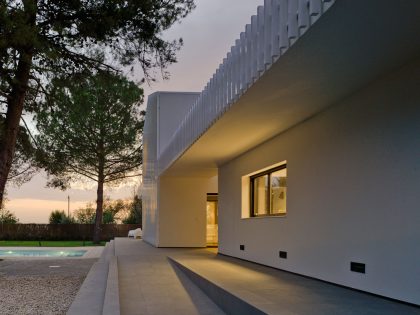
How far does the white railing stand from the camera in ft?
13.8

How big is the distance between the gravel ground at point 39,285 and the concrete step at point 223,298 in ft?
6.35

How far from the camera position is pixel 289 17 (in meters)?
4.45

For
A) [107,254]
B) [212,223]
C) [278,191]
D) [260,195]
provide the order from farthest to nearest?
[212,223] < [107,254] < [260,195] < [278,191]

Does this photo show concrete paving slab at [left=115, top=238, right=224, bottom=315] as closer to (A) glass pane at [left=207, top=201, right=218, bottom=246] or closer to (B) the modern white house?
(B) the modern white house

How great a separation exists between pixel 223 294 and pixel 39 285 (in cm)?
499

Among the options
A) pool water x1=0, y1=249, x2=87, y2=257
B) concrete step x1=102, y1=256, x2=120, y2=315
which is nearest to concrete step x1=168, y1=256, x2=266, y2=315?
concrete step x1=102, y1=256, x2=120, y2=315

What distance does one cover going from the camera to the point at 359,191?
615 cm

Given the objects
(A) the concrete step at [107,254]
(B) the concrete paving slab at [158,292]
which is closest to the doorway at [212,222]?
(A) the concrete step at [107,254]

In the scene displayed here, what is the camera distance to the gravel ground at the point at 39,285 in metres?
7.44

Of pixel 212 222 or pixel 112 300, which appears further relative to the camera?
pixel 212 222

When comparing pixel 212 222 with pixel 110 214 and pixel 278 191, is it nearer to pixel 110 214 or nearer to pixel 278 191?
pixel 278 191

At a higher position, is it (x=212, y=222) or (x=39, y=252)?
(x=212, y=222)

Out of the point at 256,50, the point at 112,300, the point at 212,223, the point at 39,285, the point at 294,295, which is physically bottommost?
the point at 39,285

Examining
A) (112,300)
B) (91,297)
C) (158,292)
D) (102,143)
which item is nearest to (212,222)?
(102,143)
